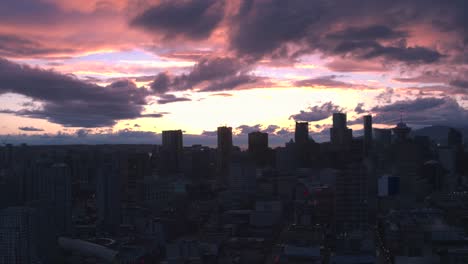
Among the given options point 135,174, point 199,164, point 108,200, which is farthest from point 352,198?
point 199,164

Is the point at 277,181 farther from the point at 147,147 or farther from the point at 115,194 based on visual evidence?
the point at 147,147

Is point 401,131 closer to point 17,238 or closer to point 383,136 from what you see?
point 383,136

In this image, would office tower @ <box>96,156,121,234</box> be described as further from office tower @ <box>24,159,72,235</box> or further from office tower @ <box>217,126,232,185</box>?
office tower @ <box>217,126,232,185</box>

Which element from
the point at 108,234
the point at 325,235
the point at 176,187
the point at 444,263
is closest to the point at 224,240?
the point at 325,235

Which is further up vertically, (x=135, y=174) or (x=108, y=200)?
(x=135, y=174)

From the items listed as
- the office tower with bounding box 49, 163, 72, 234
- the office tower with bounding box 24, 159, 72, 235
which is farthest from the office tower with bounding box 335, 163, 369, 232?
the office tower with bounding box 49, 163, 72, 234
